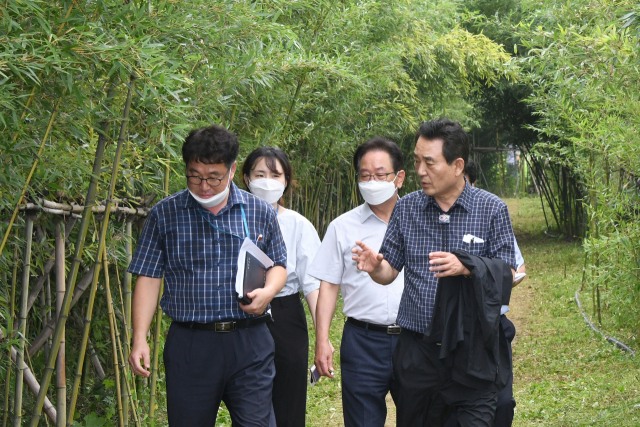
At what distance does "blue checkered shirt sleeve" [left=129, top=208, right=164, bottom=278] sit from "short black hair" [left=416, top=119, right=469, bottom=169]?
103 centimetres

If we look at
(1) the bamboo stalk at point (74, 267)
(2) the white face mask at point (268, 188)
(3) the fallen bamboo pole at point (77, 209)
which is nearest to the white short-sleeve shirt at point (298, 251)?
(2) the white face mask at point (268, 188)

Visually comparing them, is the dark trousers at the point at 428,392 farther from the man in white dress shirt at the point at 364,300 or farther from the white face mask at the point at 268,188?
the white face mask at the point at 268,188

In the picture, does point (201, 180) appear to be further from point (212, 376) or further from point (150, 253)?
point (212, 376)

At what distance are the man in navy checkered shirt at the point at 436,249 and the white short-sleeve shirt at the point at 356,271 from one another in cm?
33

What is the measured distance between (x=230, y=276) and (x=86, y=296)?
4.80 feet

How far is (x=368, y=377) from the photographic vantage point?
10.5ft

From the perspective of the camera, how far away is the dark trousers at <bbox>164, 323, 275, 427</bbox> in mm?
2717

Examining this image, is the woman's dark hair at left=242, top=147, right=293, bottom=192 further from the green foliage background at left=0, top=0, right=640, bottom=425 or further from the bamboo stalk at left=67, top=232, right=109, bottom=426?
the bamboo stalk at left=67, top=232, right=109, bottom=426

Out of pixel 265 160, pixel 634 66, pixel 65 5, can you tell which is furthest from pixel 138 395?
pixel 634 66

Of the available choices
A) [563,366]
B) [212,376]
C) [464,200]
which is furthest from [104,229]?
[563,366]

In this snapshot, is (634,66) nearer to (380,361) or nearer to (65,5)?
(380,361)

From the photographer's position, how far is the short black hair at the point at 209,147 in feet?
8.82

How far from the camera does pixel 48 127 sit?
264cm

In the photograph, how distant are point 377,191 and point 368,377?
2.64ft
